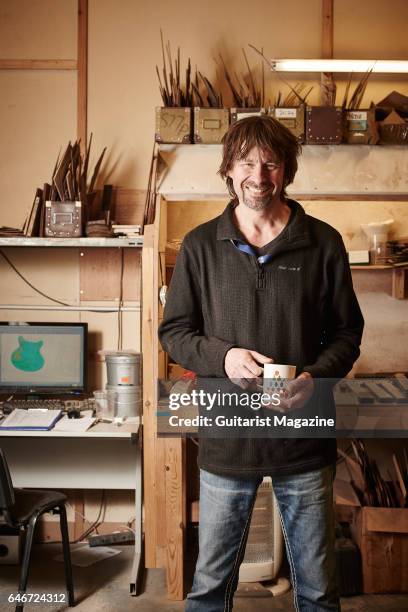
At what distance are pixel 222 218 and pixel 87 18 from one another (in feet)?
7.19

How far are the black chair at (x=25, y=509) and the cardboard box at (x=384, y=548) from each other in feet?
4.18

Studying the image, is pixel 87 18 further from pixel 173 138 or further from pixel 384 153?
pixel 384 153

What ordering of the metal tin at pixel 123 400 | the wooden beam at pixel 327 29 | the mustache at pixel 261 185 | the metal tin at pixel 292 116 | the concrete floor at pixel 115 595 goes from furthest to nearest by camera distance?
the wooden beam at pixel 327 29, the metal tin at pixel 123 400, the metal tin at pixel 292 116, the concrete floor at pixel 115 595, the mustache at pixel 261 185

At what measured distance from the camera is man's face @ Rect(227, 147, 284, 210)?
5.12ft

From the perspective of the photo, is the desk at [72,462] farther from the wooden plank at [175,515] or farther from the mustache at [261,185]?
the mustache at [261,185]

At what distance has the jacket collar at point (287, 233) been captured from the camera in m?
1.57

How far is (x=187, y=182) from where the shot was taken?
2.91 metres

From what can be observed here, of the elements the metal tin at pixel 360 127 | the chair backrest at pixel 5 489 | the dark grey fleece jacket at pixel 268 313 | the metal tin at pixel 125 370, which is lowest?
the chair backrest at pixel 5 489

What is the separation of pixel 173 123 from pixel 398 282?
142cm

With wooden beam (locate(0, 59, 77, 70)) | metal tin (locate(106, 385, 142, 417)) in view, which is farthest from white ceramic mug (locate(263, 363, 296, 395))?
wooden beam (locate(0, 59, 77, 70))

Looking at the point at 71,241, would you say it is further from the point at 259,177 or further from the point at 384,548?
the point at 384,548

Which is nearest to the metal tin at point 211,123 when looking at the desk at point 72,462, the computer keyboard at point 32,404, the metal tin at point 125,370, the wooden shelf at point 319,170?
the wooden shelf at point 319,170

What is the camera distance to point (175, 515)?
2.64 m

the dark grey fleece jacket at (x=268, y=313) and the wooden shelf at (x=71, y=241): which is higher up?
the wooden shelf at (x=71, y=241)
